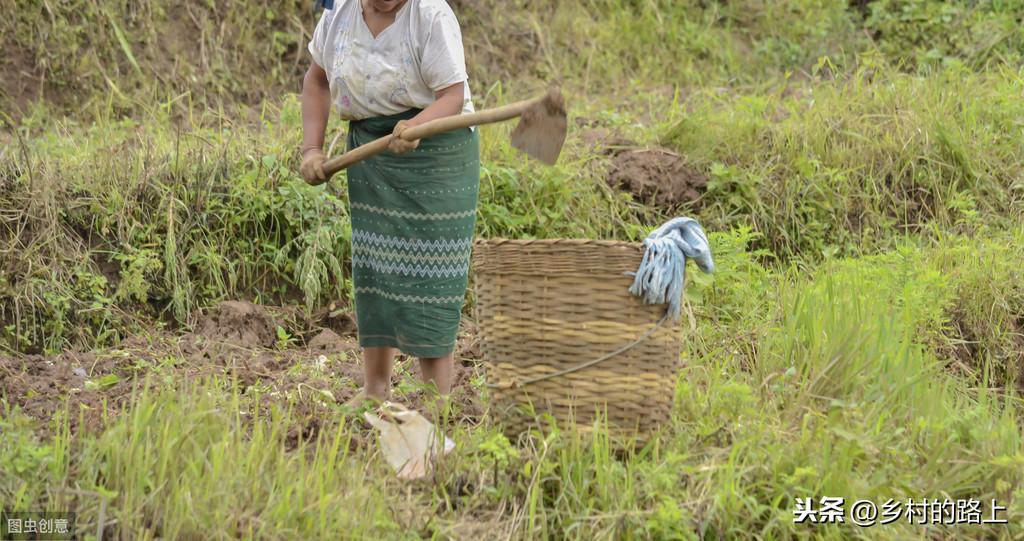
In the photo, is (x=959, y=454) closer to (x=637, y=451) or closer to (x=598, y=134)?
(x=637, y=451)

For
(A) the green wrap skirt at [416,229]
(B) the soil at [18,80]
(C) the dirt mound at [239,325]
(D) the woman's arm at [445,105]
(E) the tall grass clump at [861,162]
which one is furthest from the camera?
(B) the soil at [18,80]

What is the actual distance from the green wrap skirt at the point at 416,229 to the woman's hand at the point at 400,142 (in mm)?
200

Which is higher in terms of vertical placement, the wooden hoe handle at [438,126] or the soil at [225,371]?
the wooden hoe handle at [438,126]

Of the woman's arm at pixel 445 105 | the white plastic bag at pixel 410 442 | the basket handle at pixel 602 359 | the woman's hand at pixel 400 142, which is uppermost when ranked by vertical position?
the woman's arm at pixel 445 105

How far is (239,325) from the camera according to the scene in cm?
481

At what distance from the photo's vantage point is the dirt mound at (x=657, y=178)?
19.5 ft

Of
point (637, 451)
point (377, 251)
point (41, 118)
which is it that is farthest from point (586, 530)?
point (41, 118)

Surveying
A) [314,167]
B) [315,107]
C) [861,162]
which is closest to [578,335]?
[314,167]

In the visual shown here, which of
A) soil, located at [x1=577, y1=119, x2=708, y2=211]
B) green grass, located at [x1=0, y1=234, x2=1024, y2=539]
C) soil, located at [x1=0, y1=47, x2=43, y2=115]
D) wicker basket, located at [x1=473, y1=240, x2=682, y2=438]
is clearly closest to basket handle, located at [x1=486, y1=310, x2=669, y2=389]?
wicker basket, located at [x1=473, y1=240, x2=682, y2=438]

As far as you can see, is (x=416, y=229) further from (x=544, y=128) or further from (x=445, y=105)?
(x=544, y=128)

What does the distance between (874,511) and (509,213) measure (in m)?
2.64

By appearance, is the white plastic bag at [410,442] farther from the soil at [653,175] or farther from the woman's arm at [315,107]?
the soil at [653,175]

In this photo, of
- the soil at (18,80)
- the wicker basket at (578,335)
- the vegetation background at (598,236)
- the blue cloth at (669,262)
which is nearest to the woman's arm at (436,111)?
the wicker basket at (578,335)

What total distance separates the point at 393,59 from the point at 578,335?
38.5 inches
